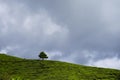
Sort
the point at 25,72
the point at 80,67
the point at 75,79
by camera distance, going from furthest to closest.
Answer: the point at 80,67, the point at 25,72, the point at 75,79

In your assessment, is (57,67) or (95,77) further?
(57,67)

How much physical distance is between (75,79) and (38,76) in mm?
18602

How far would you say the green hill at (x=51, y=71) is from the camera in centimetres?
15962

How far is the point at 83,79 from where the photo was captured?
15625 cm

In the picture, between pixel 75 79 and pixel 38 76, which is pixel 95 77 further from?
pixel 38 76

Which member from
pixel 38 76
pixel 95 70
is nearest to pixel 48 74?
pixel 38 76

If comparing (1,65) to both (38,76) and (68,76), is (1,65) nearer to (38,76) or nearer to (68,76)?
(38,76)

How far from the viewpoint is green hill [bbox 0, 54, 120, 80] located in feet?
524

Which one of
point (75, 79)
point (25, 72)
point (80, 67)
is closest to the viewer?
point (75, 79)

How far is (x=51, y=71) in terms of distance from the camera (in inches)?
6649

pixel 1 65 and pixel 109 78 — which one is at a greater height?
pixel 1 65

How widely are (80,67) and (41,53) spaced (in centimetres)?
2517

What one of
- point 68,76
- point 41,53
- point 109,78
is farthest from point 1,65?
point 109,78

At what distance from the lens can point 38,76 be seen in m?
161
